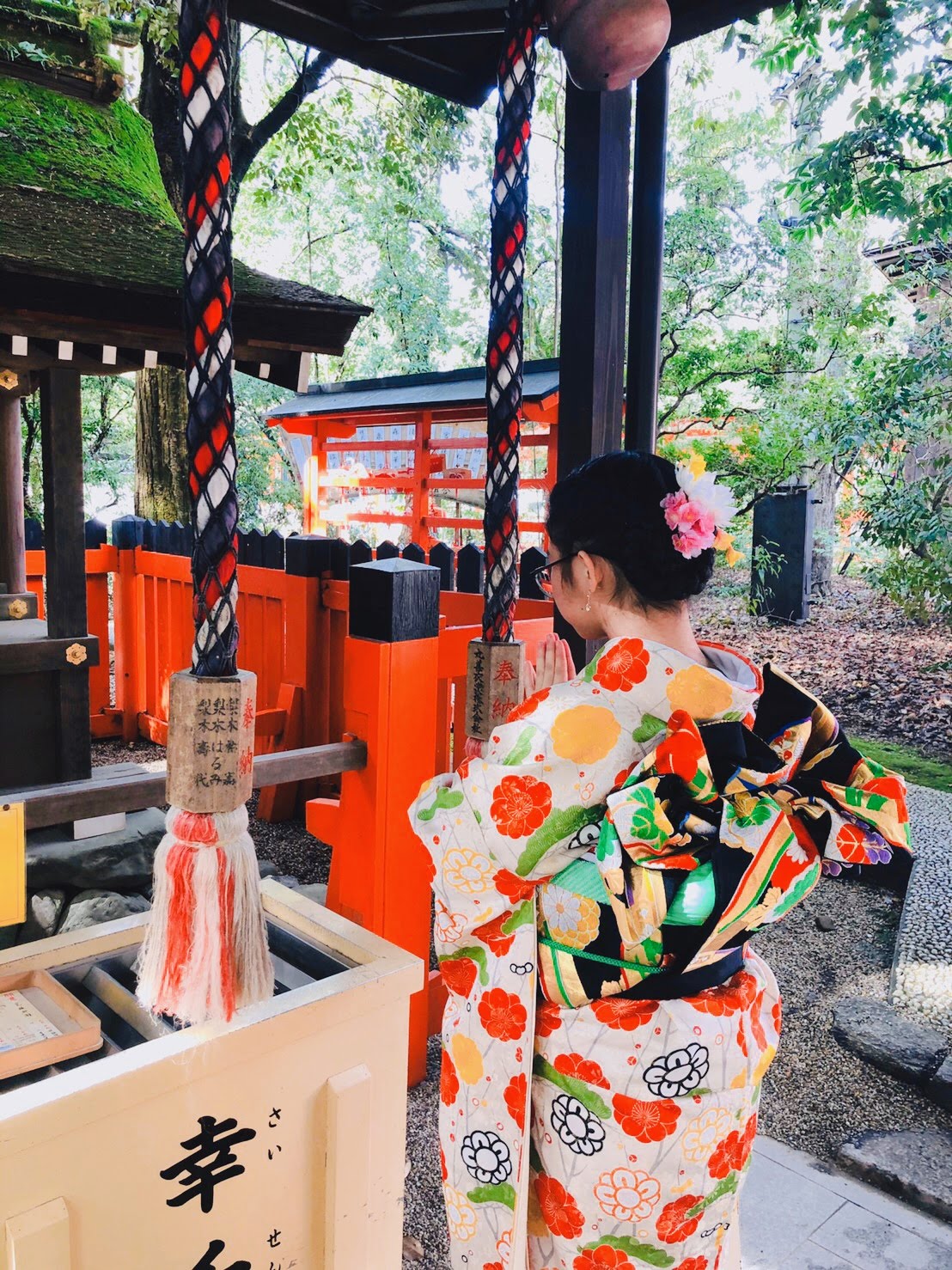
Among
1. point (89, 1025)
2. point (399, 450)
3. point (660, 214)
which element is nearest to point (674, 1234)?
point (89, 1025)

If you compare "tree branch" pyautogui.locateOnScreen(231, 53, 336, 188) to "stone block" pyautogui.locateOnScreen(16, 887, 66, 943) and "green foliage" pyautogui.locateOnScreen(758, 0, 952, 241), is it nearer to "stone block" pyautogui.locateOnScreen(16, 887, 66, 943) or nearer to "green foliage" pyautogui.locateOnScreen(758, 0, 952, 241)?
"green foliage" pyautogui.locateOnScreen(758, 0, 952, 241)

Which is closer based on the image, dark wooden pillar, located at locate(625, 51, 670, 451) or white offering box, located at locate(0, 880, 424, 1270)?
white offering box, located at locate(0, 880, 424, 1270)

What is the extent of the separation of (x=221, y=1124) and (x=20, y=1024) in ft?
0.94

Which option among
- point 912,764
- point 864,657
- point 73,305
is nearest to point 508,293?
point 73,305

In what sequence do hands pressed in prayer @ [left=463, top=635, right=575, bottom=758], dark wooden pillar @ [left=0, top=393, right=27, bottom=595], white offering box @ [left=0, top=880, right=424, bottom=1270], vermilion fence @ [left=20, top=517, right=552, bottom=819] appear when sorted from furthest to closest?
dark wooden pillar @ [left=0, top=393, right=27, bottom=595] < vermilion fence @ [left=20, top=517, right=552, bottom=819] < hands pressed in prayer @ [left=463, top=635, right=575, bottom=758] < white offering box @ [left=0, top=880, right=424, bottom=1270]

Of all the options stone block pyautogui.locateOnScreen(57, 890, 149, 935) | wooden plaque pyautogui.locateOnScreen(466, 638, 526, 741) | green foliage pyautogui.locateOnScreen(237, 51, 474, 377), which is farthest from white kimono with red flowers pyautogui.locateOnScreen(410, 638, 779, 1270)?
green foliage pyautogui.locateOnScreen(237, 51, 474, 377)

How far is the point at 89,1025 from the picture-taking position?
1.09 metres

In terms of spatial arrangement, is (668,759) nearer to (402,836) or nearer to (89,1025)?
(89,1025)

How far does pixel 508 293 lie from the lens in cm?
144

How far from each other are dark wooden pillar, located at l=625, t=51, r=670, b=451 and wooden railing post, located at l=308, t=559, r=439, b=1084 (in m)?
0.72

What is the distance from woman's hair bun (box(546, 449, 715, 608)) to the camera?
1.35 m

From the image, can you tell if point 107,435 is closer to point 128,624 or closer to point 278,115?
point 278,115

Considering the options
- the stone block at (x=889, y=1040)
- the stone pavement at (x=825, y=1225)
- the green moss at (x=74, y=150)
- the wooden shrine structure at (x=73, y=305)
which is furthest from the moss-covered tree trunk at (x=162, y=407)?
the stone pavement at (x=825, y=1225)

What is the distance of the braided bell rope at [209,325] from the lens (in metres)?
0.89
